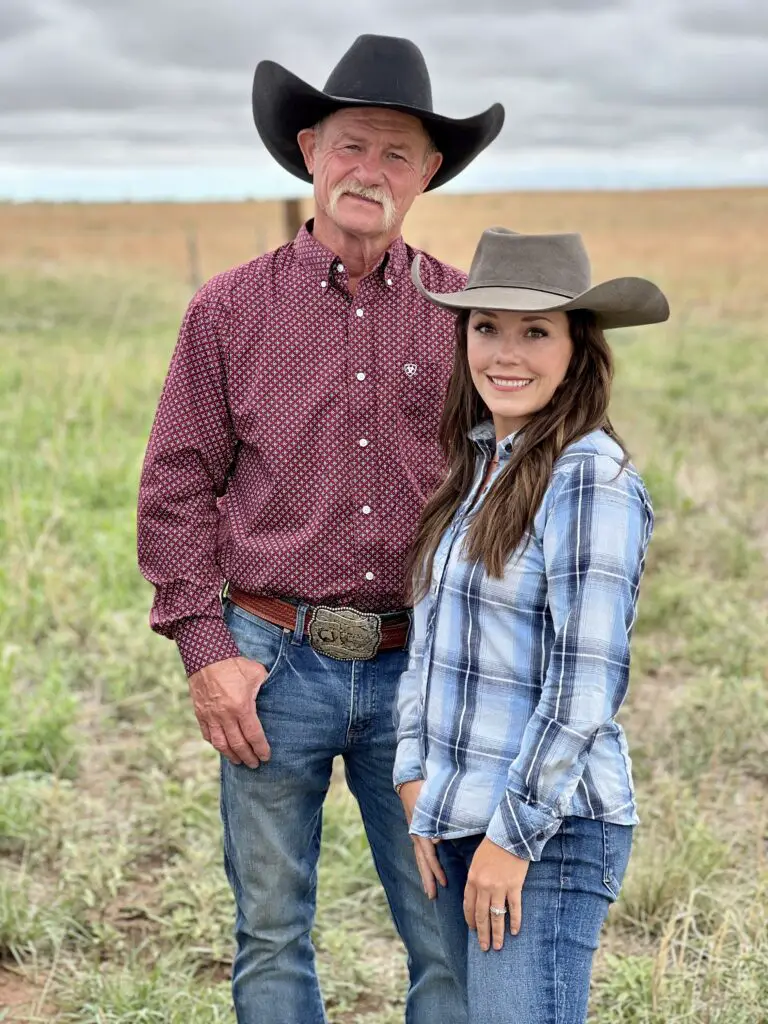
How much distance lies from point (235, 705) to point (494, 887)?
78 centimetres

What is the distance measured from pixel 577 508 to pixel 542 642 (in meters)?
0.24

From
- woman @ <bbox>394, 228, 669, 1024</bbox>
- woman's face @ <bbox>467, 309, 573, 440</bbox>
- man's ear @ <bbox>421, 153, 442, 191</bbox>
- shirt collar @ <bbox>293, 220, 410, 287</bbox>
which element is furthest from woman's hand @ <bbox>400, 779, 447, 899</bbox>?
man's ear @ <bbox>421, 153, 442, 191</bbox>

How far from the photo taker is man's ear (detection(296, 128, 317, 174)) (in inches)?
103

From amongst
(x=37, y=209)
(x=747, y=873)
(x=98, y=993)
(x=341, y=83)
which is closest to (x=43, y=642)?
(x=98, y=993)

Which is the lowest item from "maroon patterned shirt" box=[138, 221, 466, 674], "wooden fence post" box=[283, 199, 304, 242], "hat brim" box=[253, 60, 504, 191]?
"maroon patterned shirt" box=[138, 221, 466, 674]

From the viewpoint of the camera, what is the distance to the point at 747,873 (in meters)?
3.63

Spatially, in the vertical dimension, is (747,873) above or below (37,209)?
below

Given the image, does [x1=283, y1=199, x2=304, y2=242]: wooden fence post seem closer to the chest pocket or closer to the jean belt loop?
the chest pocket

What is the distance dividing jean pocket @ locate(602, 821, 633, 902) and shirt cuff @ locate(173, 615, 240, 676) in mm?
924

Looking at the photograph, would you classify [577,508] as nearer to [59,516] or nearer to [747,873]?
[747,873]

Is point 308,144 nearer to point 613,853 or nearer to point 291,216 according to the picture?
point 613,853

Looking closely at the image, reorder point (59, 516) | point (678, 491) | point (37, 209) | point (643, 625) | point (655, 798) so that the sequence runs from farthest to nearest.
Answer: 1. point (37, 209)
2. point (678, 491)
3. point (59, 516)
4. point (643, 625)
5. point (655, 798)

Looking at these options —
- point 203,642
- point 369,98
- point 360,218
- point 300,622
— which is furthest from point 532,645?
point 369,98

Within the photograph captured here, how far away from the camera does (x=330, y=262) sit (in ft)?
8.24
